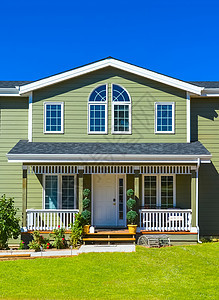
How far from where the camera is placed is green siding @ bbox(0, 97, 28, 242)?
55.3 feet

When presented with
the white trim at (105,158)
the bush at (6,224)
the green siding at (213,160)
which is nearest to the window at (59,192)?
the white trim at (105,158)

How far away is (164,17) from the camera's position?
771 inches

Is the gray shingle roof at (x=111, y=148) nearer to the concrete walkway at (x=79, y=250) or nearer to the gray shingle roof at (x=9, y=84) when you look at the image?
the gray shingle roof at (x=9, y=84)

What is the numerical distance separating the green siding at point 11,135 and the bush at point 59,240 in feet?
11.5

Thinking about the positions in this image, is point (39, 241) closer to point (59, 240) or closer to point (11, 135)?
point (59, 240)

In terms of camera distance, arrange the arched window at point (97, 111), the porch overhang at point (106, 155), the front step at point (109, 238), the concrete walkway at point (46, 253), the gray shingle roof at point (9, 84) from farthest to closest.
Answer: the gray shingle roof at point (9, 84), the arched window at point (97, 111), the porch overhang at point (106, 155), the front step at point (109, 238), the concrete walkway at point (46, 253)

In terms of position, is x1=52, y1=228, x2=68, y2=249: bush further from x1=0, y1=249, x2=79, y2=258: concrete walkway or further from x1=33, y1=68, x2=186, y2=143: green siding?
x1=33, y1=68, x2=186, y2=143: green siding

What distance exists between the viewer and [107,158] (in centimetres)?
1475

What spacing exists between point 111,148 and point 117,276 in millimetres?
6512

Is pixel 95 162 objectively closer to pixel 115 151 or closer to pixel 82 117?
pixel 115 151

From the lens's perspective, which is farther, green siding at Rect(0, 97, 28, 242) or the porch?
green siding at Rect(0, 97, 28, 242)

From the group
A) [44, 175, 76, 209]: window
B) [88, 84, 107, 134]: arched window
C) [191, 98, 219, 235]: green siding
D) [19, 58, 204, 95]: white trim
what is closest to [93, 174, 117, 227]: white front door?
[44, 175, 76, 209]: window

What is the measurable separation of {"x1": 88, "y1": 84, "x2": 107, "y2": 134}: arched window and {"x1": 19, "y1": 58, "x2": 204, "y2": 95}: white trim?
984 mm

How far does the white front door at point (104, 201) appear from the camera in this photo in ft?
54.0
